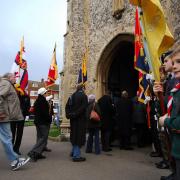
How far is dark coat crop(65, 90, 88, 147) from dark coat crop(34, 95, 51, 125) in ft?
1.78

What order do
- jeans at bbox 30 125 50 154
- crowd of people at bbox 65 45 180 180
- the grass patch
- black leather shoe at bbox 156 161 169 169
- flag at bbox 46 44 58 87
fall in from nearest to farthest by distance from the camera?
1. black leather shoe at bbox 156 161 169 169
2. crowd of people at bbox 65 45 180 180
3. jeans at bbox 30 125 50 154
4. flag at bbox 46 44 58 87
5. the grass patch

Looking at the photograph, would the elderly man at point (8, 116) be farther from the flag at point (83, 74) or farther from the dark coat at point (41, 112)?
the flag at point (83, 74)

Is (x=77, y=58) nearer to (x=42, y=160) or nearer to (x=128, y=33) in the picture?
(x=128, y=33)

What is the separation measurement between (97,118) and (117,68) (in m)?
6.14

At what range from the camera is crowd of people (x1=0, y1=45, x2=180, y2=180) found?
3.50 m

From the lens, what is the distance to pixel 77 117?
776 cm

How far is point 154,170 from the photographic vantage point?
6.59 metres

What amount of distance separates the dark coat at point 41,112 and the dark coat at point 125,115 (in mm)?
2920

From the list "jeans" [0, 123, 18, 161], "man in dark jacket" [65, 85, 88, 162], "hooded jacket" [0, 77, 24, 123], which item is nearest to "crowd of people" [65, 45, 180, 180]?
"man in dark jacket" [65, 85, 88, 162]

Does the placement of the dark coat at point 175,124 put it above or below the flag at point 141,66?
below

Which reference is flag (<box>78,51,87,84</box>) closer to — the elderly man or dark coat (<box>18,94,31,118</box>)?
dark coat (<box>18,94,31,118</box>)

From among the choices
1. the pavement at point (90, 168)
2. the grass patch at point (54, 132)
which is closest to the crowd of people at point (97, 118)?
the pavement at point (90, 168)

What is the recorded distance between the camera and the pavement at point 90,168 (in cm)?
593

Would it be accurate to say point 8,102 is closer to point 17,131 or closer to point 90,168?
point 17,131
